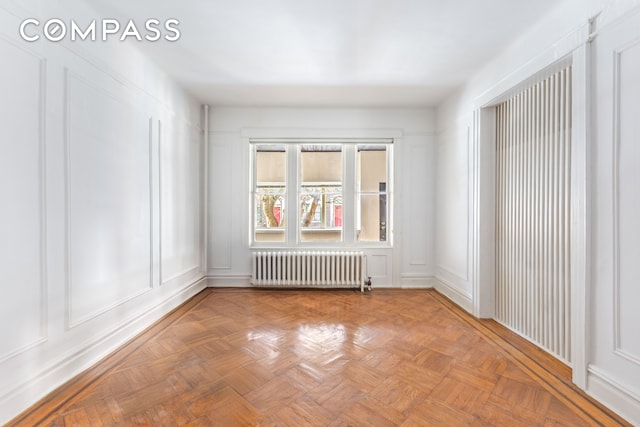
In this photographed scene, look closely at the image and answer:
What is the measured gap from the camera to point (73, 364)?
6.96 ft

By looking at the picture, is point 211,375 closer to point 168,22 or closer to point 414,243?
point 168,22

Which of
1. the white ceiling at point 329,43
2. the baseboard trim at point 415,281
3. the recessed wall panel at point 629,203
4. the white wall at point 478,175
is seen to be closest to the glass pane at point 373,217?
the baseboard trim at point 415,281

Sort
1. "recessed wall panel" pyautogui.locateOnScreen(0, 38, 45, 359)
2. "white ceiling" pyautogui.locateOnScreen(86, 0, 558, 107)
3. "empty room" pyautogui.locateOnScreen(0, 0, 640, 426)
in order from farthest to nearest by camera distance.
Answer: "white ceiling" pyautogui.locateOnScreen(86, 0, 558, 107) → "empty room" pyautogui.locateOnScreen(0, 0, 640, 426) → "recessed wall panel" pyautogui.locateOnScreen(0, 38, 45, 359)

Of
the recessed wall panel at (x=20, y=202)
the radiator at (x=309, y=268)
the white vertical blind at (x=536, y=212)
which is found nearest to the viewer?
the recessed wall panel at (x=20, y=202)

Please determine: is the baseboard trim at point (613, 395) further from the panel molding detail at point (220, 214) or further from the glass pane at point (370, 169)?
the panel molding detail at point (220, 214)

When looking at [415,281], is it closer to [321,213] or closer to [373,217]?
[373,217]

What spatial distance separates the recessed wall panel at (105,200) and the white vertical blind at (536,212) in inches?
149

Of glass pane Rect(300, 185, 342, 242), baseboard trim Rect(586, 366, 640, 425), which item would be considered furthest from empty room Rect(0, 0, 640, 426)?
glass pane Rect(300, 185, 342, 242)

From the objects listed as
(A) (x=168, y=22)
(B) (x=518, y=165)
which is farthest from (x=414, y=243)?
(A) (x=168, y=22)

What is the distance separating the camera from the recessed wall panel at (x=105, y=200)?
2146 mm

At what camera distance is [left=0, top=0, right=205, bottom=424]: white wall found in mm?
1724

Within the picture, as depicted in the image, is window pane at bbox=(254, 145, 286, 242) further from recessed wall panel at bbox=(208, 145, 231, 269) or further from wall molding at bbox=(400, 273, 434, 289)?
wall molding at bbox=(400, 273, 434, 289)

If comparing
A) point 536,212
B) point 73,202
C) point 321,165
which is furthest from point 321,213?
point 73,202

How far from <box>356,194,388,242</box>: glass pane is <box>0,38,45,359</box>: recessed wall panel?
3.76 metres
